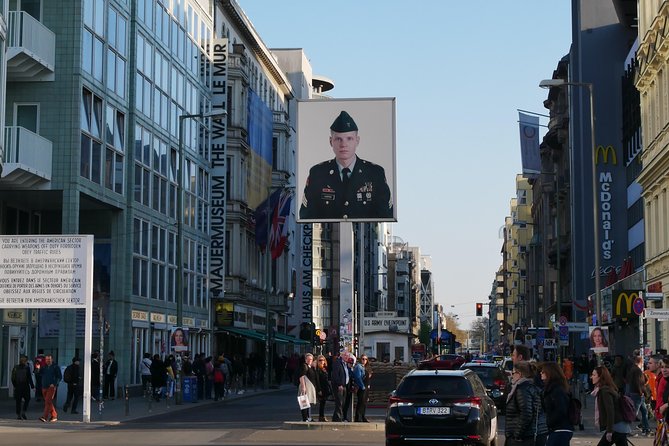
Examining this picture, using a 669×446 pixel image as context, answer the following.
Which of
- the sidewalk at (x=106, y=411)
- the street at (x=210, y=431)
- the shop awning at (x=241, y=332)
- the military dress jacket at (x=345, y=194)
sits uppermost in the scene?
the military dress jacket at (x=345, y=194)

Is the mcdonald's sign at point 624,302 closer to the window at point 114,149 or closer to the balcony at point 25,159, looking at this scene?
the window at point 114,149

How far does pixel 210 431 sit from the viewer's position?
2827 centimetres

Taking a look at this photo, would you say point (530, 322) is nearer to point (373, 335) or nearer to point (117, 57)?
point (373, 335)

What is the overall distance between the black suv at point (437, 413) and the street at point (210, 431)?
3433 mm

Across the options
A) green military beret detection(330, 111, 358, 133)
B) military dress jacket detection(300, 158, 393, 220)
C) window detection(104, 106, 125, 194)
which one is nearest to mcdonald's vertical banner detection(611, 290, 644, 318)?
military dress jacket detection(300, 158, 393, 220)

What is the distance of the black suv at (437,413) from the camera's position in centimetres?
2078

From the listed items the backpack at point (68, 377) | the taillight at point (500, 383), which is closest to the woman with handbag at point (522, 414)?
the taillight at point (500, 383)

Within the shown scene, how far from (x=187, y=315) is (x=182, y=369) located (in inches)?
567

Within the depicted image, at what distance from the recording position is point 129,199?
161ft

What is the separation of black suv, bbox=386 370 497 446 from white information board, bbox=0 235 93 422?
512 inches

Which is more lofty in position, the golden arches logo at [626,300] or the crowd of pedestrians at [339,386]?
the golden arches logo at [626,300]

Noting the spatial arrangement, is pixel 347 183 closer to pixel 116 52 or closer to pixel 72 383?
pixel 72 383

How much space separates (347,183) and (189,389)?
15.1 meters

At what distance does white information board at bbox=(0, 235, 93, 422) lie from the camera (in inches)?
1251
